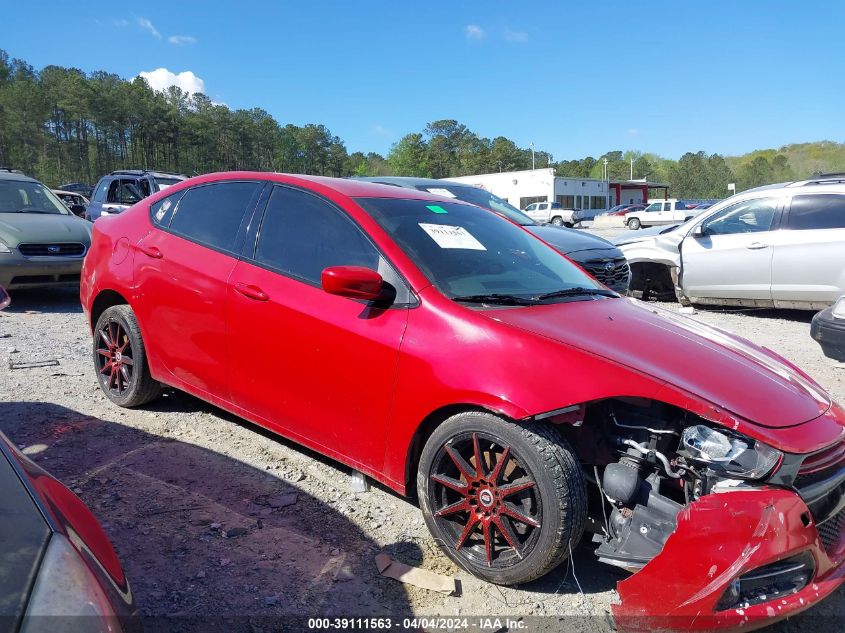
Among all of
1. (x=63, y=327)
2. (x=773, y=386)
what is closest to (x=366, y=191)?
(x=773, y=386)

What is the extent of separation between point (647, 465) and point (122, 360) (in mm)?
3497

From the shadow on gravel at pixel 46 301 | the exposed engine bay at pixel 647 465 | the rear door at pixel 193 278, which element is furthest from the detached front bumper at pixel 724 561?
the shadow on gravel at pixel 46 301

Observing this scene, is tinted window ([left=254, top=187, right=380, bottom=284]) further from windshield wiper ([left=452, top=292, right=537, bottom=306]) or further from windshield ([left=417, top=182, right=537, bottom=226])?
windshield ([left=417, top=182, right=537, bottom=226])

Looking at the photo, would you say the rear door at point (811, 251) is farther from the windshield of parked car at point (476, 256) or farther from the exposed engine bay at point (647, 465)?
the exposed engine bay at point (647, 465)

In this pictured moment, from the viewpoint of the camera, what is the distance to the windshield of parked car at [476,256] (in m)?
3.04

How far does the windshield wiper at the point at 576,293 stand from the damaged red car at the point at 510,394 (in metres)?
0.02

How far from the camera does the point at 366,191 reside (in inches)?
142

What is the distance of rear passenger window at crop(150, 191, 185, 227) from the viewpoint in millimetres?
4137

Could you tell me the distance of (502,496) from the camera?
99.3 inches

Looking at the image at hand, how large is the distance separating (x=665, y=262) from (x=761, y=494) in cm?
737

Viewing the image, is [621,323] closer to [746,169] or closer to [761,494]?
[761,494]

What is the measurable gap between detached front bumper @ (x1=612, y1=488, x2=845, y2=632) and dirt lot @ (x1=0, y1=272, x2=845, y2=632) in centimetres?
38

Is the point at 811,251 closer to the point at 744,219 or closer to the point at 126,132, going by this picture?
the point at 744,219

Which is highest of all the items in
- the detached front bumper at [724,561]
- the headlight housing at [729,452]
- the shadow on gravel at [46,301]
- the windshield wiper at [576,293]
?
the windshield wiper at [576,293]
